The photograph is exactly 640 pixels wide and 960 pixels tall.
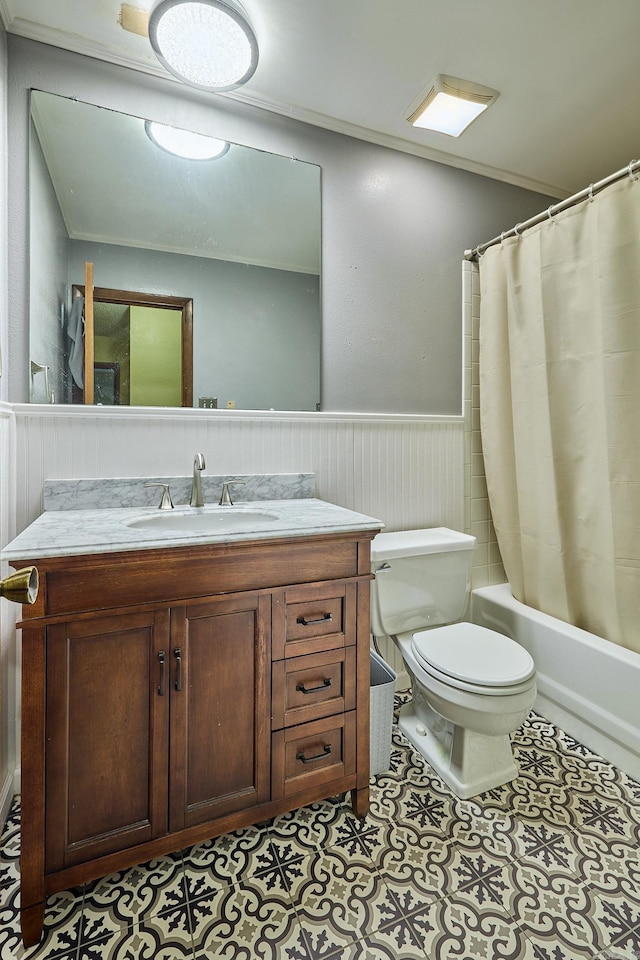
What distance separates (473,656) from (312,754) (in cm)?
58

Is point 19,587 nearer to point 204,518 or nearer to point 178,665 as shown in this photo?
point 178,665

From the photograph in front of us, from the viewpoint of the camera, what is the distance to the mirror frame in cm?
151

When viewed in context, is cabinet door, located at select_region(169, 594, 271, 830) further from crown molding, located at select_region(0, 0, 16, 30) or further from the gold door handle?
crown molding, located at select_region(0, 0, 16, 30)

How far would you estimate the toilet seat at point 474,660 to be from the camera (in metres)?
1.34

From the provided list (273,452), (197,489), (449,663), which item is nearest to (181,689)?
(197,489)

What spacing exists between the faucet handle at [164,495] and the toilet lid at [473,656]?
953 millimetres

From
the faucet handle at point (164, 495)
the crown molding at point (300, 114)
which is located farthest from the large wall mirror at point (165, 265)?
the faucet handle at point (164, 495)

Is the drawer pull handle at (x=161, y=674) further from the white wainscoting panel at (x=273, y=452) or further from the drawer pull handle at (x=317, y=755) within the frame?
the white wainscoting panel at (x=273, y=452)

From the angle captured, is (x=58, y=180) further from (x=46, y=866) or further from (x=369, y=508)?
(x=46, y=866)

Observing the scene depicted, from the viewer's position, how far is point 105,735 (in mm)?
1060

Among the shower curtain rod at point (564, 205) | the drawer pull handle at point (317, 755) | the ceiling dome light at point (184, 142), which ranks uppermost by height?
the ceiling dome light at point (184, 142)

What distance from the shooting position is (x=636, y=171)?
4.95 feet

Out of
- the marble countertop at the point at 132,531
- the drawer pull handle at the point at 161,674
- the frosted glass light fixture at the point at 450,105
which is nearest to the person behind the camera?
the marble countertop at the point at 132,531

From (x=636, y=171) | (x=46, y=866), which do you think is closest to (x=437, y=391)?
(x=636, y=171)
